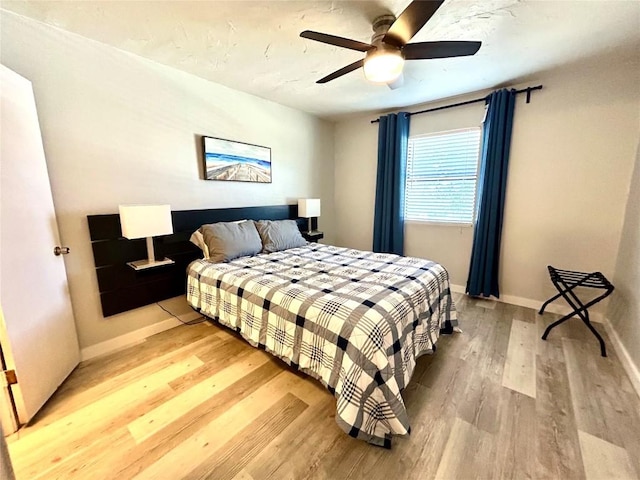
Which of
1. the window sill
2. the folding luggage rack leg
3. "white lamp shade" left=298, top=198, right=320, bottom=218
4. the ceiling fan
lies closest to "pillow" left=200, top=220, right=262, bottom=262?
"white lamp shade" left=298, top=198, right=320, bottom=218

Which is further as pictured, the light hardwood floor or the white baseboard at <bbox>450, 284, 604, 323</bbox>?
the white baseboard at <bbox>450, 284, 604, 323</bbox>

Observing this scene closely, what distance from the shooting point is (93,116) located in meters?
2.03

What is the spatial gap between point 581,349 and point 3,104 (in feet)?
14.1

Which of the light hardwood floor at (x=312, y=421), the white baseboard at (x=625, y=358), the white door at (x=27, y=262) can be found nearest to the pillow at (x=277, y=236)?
the light hardwood floor at (x=312, y=421)

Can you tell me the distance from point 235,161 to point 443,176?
2.62m

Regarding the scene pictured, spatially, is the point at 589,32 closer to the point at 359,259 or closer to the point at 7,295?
the point at 359,259

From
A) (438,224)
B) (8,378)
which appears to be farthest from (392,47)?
(8,378)

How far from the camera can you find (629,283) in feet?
7.06

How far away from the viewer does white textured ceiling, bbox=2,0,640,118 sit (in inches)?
64.1

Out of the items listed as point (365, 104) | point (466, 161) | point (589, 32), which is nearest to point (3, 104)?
point (365, 104)

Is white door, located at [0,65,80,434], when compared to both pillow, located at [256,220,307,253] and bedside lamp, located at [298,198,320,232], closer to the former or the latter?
pillow, located at [256,220,307,253]

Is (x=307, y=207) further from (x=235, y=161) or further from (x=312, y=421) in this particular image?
(x=312, y=421)

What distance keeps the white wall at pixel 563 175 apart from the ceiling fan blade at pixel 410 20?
2.08 meters

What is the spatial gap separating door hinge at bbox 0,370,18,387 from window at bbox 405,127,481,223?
391cm
